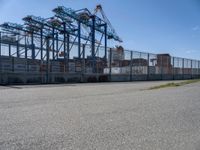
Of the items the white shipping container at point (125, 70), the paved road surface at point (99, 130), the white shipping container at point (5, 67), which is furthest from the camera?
the white shipping container at point (125, 70)

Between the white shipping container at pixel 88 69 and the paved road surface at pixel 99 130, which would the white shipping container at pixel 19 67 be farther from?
the paved road surface at pixel 99 130

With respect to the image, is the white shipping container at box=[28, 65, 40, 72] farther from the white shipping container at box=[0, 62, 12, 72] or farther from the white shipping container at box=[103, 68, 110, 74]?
the white shipping container at box=[103, 68, 110, 74]

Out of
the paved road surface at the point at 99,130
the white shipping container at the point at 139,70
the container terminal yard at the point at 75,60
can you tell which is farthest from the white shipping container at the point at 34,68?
the paved road surface at the point at 99,130

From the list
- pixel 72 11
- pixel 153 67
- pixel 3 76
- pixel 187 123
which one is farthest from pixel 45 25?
pixel 187 123

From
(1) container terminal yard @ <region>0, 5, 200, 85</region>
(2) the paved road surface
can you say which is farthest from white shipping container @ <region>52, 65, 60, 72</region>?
(2) the paved road surface

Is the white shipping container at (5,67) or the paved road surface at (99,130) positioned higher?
the white shipping container at (5,67)

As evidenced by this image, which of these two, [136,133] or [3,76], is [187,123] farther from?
[3,76]

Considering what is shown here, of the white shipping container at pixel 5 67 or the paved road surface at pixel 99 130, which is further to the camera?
the white shipping container at pixel 5 67

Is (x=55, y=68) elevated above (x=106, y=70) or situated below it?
above

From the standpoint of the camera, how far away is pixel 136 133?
4.07 meters

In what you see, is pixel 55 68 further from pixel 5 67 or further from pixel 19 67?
pixel 5 67

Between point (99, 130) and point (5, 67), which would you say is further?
point (5, 67)

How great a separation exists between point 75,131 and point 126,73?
26312mm

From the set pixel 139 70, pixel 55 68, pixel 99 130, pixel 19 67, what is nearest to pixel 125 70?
pixel 139 70
